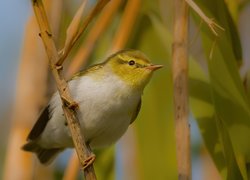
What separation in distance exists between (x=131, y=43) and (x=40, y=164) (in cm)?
47

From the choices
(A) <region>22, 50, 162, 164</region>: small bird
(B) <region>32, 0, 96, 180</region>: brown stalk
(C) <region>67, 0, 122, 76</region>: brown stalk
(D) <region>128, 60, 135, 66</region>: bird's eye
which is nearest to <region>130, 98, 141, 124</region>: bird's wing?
(A) <region>22, 50, 162, 164</region>: small bird

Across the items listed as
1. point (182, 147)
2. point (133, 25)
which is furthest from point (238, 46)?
point (133, 25)

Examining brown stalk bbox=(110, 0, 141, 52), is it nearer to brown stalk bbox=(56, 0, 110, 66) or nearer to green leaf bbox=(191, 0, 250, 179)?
green leaf bbox=(191, 0, 250, 179)

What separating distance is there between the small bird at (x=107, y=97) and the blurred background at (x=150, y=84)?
4 centimetres

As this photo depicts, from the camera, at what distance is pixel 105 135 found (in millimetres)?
1739

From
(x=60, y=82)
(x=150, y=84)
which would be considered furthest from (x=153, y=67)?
(x=60, y=82)

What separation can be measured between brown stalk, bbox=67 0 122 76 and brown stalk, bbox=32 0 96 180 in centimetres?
48

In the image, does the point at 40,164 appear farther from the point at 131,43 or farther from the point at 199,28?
the point at 199,28

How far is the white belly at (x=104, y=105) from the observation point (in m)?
1.68

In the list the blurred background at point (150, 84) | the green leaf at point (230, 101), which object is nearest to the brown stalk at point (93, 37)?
the blurred background at point (150, 84)

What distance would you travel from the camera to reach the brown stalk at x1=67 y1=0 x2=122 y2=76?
1.56m

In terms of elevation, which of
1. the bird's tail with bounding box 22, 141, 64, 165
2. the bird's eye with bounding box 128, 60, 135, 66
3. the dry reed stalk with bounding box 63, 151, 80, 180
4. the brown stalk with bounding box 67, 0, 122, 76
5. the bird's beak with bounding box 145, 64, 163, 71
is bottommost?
the dry reed stalk with bounding box 63, 151, 80, 180

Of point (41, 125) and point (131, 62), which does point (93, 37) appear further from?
point (41, 125)

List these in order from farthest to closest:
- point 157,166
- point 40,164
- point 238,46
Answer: point 40,164, point 157,166, point 238,46
